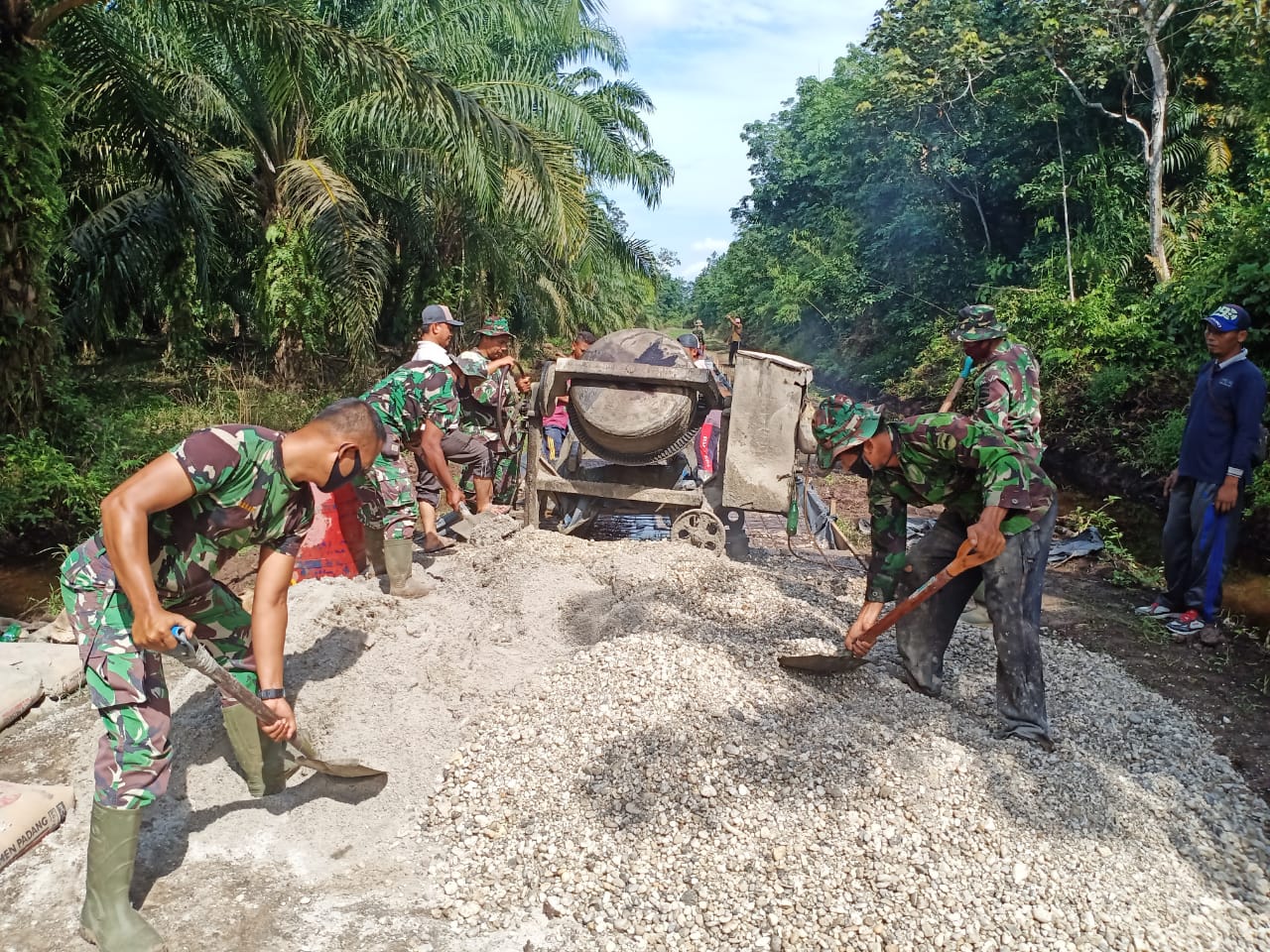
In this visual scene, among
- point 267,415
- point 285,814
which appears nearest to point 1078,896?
point 285,814

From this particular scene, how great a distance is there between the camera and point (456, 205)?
43.7 ft

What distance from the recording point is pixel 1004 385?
15.8 feet

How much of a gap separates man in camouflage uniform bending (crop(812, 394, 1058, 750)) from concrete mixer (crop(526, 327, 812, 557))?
194 centimetres

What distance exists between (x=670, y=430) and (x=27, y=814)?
3.90 metres

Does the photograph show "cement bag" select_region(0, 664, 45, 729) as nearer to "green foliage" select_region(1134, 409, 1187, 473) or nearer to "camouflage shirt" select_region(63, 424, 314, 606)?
"camouflage shirt" select_region(63, 424, 314, 606)

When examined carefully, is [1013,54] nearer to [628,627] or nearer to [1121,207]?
[1121,207]

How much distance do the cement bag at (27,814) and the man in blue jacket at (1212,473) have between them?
5.50 m

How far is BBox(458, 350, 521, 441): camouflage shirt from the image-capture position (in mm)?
6301

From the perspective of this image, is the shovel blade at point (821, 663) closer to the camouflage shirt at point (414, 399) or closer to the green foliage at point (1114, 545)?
the camouflage shirt at point (414, 399)

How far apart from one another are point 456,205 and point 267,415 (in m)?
5.02

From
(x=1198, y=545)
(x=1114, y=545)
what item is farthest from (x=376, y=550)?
(x=1114, y=545)

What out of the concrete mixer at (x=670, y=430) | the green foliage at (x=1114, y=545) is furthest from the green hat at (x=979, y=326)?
the green foliage at (x=1114, y=545)

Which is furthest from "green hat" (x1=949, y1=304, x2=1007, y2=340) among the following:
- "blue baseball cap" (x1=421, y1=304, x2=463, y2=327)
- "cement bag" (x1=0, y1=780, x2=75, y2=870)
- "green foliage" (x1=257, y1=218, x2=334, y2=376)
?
"green foliage" (x1=257, y1=218, x2=334, y2=376)

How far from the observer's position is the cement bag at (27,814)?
286 cm
